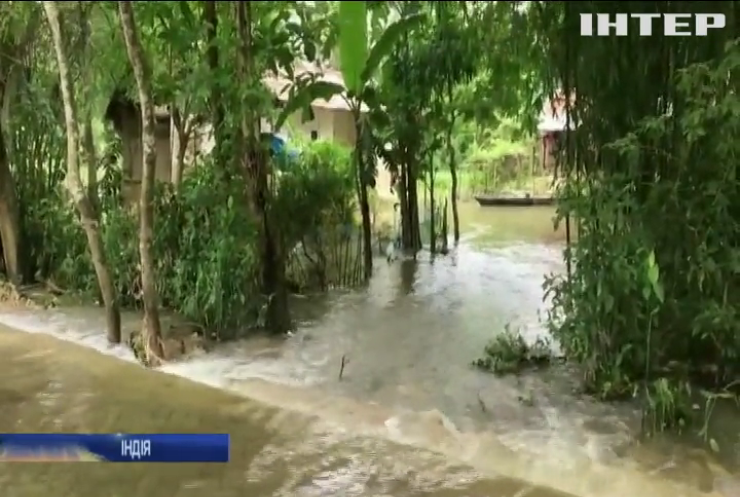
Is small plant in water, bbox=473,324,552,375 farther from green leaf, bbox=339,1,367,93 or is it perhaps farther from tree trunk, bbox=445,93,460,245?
tree trunk, bbox=445,93,460,245

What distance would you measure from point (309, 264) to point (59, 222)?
1.41 meters

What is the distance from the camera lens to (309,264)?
500cm

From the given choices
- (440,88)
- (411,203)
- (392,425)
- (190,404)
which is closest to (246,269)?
(190,404)

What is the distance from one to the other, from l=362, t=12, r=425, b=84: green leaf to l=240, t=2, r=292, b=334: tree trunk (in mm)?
674

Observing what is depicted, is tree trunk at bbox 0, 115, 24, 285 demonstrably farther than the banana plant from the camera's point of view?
Yes


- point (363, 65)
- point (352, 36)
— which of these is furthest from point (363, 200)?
point (352, 36)

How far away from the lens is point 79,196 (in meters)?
3.62

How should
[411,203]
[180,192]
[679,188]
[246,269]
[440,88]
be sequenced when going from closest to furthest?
1. [679,188]
2. [246,269]
3. [180,192]
4. [440,88]
5. [411,203]

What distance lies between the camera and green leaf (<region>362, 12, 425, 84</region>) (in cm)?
271

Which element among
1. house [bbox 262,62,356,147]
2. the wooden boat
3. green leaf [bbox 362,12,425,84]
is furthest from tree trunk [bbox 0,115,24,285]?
the wooden boat

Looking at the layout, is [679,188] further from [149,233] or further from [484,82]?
[149,233]

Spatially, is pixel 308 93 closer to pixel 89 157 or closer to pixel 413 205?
pixel 89 157

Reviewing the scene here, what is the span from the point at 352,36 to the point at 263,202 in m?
2.23

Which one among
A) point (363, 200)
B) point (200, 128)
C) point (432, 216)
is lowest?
point (432, 216)
